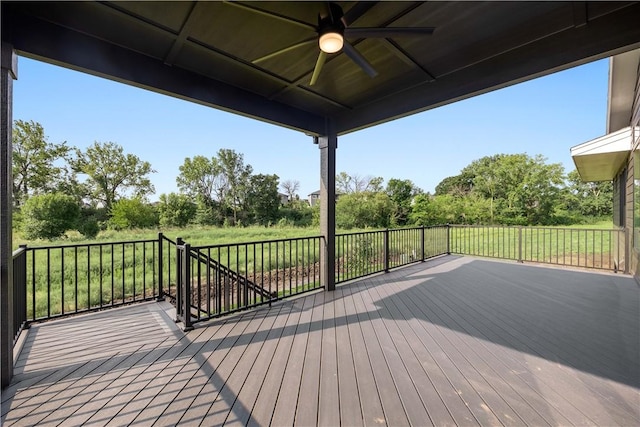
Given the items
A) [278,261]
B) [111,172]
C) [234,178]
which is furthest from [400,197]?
[111,172]

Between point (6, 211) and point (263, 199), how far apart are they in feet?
57.8

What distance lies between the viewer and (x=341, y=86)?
3.07 metres

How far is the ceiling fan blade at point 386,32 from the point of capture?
5.86 ft

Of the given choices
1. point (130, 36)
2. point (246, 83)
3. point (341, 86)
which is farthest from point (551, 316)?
point (130, 36)

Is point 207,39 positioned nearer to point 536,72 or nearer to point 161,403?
point 161,403

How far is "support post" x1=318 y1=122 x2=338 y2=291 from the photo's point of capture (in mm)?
4055

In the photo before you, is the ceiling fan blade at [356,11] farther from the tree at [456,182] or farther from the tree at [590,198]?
the tree at [456,182]

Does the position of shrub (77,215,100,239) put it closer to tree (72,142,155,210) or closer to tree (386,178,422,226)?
tree (72,142,155,210)

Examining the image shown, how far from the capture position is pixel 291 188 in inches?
901

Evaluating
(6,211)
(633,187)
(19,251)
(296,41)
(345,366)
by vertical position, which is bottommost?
(345,366)

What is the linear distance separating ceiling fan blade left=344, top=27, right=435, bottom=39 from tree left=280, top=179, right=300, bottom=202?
2041cm

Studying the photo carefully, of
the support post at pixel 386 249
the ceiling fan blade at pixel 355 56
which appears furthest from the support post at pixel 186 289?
the support post at pixel 386 249

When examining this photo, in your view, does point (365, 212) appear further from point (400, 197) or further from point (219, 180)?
point (219, 180)

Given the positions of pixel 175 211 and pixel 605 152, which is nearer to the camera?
pixel 605 152
